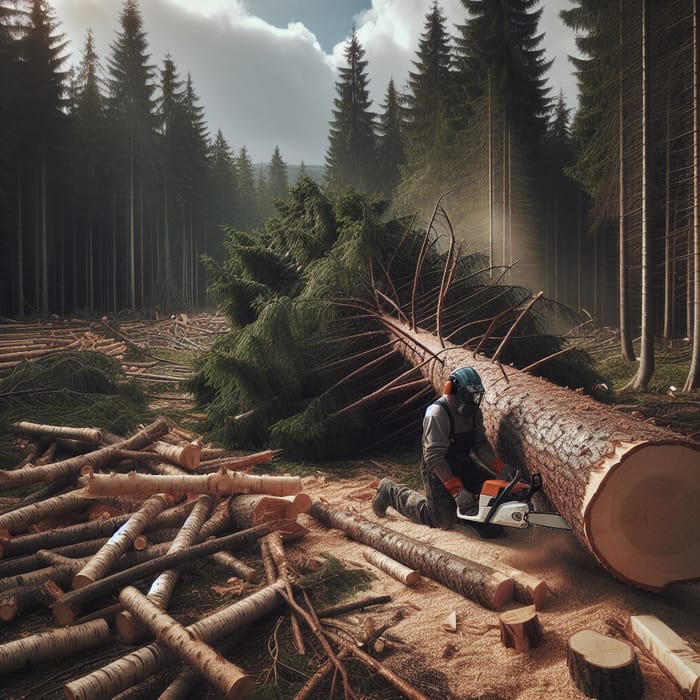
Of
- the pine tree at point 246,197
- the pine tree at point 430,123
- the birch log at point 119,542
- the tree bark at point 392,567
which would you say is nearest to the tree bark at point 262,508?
the birch log at point 119,542

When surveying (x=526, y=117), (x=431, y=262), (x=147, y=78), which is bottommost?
(x=431, y=262)

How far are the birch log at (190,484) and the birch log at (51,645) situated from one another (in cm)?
153

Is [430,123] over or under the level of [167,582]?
over

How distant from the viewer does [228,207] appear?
4466 cm

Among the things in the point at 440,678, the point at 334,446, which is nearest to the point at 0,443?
the point at 334,446

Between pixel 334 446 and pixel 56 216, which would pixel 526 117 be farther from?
pixel 56 216

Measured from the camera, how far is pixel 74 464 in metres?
5.43

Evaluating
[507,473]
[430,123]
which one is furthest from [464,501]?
[430,123]

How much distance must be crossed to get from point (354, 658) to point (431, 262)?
6.97 meters

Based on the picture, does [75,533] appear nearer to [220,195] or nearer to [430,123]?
[430,123]

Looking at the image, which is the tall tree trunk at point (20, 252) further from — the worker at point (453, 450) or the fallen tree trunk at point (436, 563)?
the worker at point (453, 450)

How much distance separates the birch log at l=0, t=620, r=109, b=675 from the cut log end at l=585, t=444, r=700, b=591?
2.94 metres

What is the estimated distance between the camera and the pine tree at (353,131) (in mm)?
39625

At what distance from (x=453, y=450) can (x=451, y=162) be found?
2024 cm
